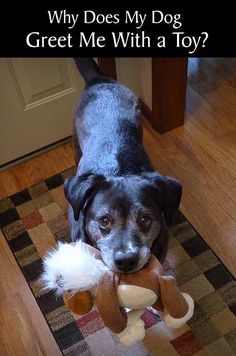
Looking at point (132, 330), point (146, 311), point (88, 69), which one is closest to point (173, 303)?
point (132, 330)

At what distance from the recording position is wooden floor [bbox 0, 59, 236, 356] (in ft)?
5.22

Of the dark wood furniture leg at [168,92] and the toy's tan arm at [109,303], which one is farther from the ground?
the toy's tan arm at [109,303]

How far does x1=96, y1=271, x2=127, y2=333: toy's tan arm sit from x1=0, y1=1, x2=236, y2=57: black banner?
3.86ft

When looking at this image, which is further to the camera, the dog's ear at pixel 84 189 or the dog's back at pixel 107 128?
the dog's back at pixel 107 128

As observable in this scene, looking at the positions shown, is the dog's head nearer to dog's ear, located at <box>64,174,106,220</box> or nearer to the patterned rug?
dog's ear, located at <box>64,174,106,220</box>

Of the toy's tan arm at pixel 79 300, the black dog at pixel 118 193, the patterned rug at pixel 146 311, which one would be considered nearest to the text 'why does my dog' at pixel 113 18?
the black dog at pixel 118 193

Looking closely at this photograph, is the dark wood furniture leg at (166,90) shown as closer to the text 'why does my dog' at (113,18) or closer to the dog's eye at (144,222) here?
the text 'why does my dog' at (113,18)

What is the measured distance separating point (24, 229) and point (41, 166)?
1.31 feet

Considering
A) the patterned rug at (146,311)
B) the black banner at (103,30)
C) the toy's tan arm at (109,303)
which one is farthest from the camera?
the black banner at (103,30)

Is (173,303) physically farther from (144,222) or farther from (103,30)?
(103,30)

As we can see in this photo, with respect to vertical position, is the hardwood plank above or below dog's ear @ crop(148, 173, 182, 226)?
below

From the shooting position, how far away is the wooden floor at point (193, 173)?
1591mm

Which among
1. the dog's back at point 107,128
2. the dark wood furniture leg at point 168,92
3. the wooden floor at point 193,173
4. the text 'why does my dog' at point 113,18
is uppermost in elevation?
the text 'why does my dog' at point 113,18

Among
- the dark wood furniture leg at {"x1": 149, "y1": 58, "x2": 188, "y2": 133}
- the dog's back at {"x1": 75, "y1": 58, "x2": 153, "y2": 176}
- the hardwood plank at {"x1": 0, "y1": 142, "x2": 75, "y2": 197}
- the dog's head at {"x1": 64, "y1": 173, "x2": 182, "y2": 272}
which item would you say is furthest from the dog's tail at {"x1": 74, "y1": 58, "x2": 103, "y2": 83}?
the dog's head at {"x1": 64, "y1": 173, "x2": 182, "y2": 272}
